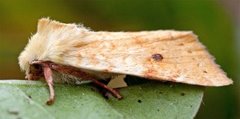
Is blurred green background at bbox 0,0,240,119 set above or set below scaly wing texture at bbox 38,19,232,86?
below

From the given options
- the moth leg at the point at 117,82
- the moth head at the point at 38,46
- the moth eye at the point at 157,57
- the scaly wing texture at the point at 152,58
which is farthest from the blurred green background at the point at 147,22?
the moth head at the point at 38,46

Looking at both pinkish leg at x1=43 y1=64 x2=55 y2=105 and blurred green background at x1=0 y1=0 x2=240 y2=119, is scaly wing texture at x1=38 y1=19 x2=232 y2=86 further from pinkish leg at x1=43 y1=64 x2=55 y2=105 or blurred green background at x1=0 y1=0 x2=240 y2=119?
blurred green background at x1=0 y1=0 x2=240 y2=119

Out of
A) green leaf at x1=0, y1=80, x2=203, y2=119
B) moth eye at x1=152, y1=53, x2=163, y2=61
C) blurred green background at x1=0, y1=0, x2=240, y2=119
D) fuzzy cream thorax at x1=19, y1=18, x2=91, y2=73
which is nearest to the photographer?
green leaf at x1=0, y1=80, x2=203, y2=119

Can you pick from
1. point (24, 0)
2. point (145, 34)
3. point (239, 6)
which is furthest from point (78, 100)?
point (239, 6)

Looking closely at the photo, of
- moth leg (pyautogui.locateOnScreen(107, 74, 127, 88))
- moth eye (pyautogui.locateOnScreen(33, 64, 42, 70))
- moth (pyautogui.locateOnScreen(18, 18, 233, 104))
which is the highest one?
moth (pyautogui.locateOnScreen(18, 18, 233, 104))

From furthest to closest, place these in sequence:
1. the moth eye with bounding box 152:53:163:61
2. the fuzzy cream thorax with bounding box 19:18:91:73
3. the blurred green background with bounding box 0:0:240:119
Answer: the blurred green background with bounding box 0:0:240:119, the moth eye with bounding box 152:53:163:61, the fuzzy cream thorax with bounding box 19:18:91:73

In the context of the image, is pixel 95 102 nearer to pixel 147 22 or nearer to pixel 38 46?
pixel 38 46

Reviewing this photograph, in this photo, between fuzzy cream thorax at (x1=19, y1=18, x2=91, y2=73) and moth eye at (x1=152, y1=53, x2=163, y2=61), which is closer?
fuzzy cream thorax at (x1=19, y1=18, x2=91, y2=73)

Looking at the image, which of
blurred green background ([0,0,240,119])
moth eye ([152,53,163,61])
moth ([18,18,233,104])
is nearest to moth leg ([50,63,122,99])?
moth ([18,18,233,104])
